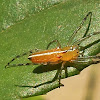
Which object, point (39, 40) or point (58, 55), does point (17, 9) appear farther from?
point (58, 55)

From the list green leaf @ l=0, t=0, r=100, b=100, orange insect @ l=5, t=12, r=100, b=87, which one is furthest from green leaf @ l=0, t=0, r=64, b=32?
orange insect @ l=5, t=12, r=100, b=87

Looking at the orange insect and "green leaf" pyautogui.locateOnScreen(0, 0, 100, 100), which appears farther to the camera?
the orange insect

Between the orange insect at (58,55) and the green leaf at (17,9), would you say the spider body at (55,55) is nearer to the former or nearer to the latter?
the orange insect at (58,55)

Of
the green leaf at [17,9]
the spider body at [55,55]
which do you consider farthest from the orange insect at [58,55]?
the green leaf at [17,9]

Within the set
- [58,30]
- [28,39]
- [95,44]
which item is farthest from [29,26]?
[95,44]

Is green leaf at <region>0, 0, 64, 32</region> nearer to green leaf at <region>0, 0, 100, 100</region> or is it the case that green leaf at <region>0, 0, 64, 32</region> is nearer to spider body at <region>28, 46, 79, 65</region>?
green leaf at <region>0, 0, 100, 100</region>

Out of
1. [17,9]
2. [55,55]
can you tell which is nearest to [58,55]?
[55,55]

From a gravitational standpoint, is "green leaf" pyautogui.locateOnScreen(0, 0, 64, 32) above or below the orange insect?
above

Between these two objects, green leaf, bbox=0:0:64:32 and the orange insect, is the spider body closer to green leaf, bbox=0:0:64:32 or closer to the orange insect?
the orange insect

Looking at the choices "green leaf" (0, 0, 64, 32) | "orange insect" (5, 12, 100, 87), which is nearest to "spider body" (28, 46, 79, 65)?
"orange insect" (5, 12, 100, 87)
